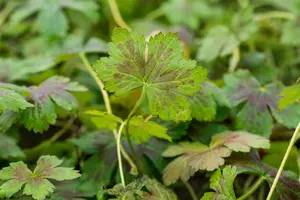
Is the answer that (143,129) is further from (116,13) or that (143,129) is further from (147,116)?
(116,13)

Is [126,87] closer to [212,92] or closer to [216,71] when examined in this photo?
[212,92]

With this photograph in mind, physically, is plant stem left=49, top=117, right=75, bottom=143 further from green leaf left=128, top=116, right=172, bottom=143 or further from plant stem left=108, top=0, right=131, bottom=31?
plant stem left=108, top=0, right=131, bottom=31

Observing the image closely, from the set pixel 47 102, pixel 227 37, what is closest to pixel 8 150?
pixel 47 102

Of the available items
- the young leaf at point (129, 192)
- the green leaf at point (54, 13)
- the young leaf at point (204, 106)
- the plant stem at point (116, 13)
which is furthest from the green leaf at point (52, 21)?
the young leaf at point (129, 192)

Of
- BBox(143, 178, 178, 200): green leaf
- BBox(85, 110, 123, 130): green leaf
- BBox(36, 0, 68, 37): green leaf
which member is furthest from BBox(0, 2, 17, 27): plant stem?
BBox(143, 178, 178, 200): green leaf

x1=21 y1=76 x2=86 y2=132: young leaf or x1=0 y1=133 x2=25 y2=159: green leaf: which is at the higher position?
x1=21 y1=76 x2=86 y2=132: young leaf

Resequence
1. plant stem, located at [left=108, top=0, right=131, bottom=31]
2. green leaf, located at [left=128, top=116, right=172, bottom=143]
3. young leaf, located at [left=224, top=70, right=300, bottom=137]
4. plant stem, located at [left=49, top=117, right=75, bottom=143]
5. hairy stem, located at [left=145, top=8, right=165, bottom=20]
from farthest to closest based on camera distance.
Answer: hairy stem, located at [left=145, top=8, right=165, bottom=20] → plant stem, located at [left=108, top=0, right=131, bottom=31] → plant stem, located at [left=49, top=117, right=75, bottom=143] → young leaf, located at [left=224, top=70, right=300, bottom=137] → green leaf, located at [left=128, top=116, right=172, bottom=143]

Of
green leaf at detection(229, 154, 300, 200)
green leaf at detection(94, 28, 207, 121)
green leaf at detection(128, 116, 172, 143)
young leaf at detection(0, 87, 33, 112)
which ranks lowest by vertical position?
green leaf at detection(229, 154, 300, 200)

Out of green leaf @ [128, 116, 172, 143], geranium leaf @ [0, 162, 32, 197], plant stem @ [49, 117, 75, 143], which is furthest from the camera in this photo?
plant stem @ [49, 117, 75, 143]
